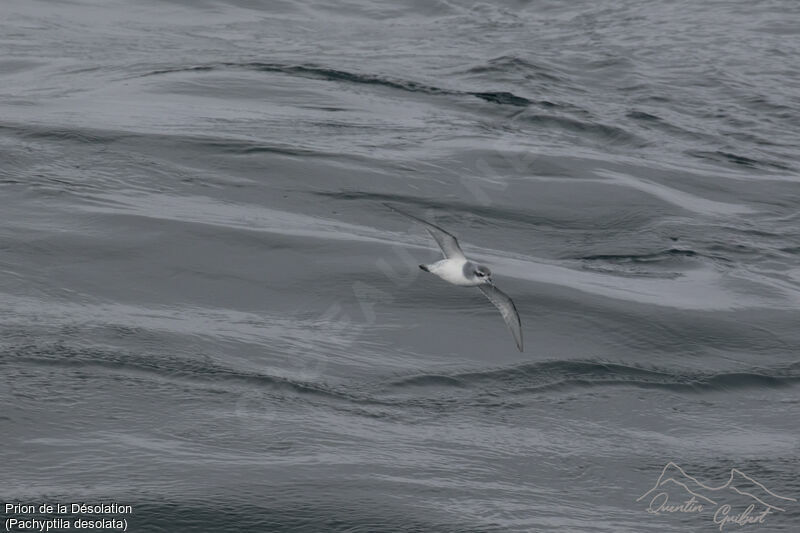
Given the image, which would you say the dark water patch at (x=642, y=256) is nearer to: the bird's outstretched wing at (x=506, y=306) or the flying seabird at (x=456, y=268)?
the bird's outstretched wing at (x=506, y=306)

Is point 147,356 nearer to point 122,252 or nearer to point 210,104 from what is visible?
point 122,252

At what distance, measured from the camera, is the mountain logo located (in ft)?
41.7

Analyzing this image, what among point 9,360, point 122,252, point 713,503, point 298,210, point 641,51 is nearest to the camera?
point 713,503

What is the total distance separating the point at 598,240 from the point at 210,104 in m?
8.94

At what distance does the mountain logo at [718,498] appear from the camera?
1270 centimetres

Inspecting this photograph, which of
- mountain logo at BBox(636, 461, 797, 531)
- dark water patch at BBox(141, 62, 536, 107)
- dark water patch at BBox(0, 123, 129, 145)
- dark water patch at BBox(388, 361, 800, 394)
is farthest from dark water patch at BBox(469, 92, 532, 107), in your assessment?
mountain logo at BBox(636, 461, 797, 531)

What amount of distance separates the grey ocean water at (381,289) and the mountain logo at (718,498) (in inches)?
6.0

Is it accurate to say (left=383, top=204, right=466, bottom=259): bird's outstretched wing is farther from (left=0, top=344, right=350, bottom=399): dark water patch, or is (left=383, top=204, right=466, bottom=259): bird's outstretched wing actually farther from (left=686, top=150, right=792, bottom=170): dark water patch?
(left=686, top=150, right=792, bottom=170): dark water patch

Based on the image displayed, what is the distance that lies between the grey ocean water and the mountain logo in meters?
0.15

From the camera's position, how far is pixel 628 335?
1666 centimetres

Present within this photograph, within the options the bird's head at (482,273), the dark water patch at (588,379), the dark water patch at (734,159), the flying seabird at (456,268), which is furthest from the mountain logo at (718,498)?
the dark water patch at (734,159)

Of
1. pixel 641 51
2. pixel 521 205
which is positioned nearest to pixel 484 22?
pixel 641 51

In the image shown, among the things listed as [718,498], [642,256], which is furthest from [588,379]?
[642,256]

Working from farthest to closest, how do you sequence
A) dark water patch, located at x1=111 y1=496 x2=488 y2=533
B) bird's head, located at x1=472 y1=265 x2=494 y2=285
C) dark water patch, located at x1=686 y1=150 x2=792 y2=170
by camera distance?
dark water patch, located at x1=686 y1=150 x2=792 y2=170 → bird's head, located at x1=472 y1=265 x2=494 y2=285 → dark water patch, located at x1=111 y1=496 x2=488 y2=533
